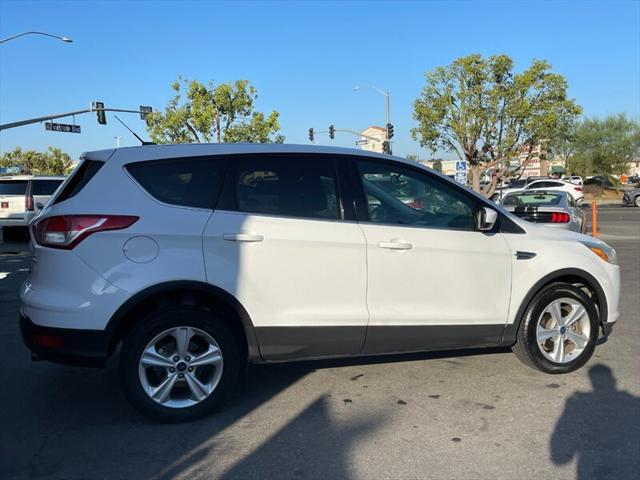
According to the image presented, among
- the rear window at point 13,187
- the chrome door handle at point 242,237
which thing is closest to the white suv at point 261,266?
the chrome door handle at point 242,237

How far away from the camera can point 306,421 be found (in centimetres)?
383

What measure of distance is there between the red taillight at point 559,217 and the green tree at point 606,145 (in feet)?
138

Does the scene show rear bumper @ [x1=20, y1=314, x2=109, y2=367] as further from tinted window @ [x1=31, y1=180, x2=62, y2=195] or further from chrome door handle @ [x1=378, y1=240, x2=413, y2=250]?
tinted window @ [x1=31, y1=180, x2=62, y2=195]

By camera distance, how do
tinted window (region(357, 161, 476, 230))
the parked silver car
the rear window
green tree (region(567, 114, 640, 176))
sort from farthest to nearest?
1. green tree (region(567, 114, 640, 176))
2. the rear window
3. the parked silver car
4. tinted window (region(357, 161, 476, 230))

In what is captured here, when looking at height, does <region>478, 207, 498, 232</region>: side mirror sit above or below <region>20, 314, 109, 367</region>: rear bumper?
above

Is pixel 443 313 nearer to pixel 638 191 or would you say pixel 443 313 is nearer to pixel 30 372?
pixel 30 372

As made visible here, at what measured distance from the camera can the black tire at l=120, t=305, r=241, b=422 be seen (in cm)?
367

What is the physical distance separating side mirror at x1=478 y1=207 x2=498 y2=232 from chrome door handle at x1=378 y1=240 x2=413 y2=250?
2.04ft

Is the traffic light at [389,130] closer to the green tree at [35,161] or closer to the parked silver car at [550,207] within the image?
the parked silver car at [550,207]

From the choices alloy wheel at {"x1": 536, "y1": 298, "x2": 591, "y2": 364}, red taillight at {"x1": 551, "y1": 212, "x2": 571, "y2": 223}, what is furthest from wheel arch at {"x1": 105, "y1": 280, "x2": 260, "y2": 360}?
red taillight at {"x1": 551, "y1": 212, "x2": 571, "y2": 223}

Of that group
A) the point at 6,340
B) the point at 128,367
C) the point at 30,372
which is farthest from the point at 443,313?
the point at 6,340

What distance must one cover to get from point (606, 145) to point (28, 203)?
48074 millimetres

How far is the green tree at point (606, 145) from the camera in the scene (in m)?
48.9

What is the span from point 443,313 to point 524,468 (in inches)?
51.5
